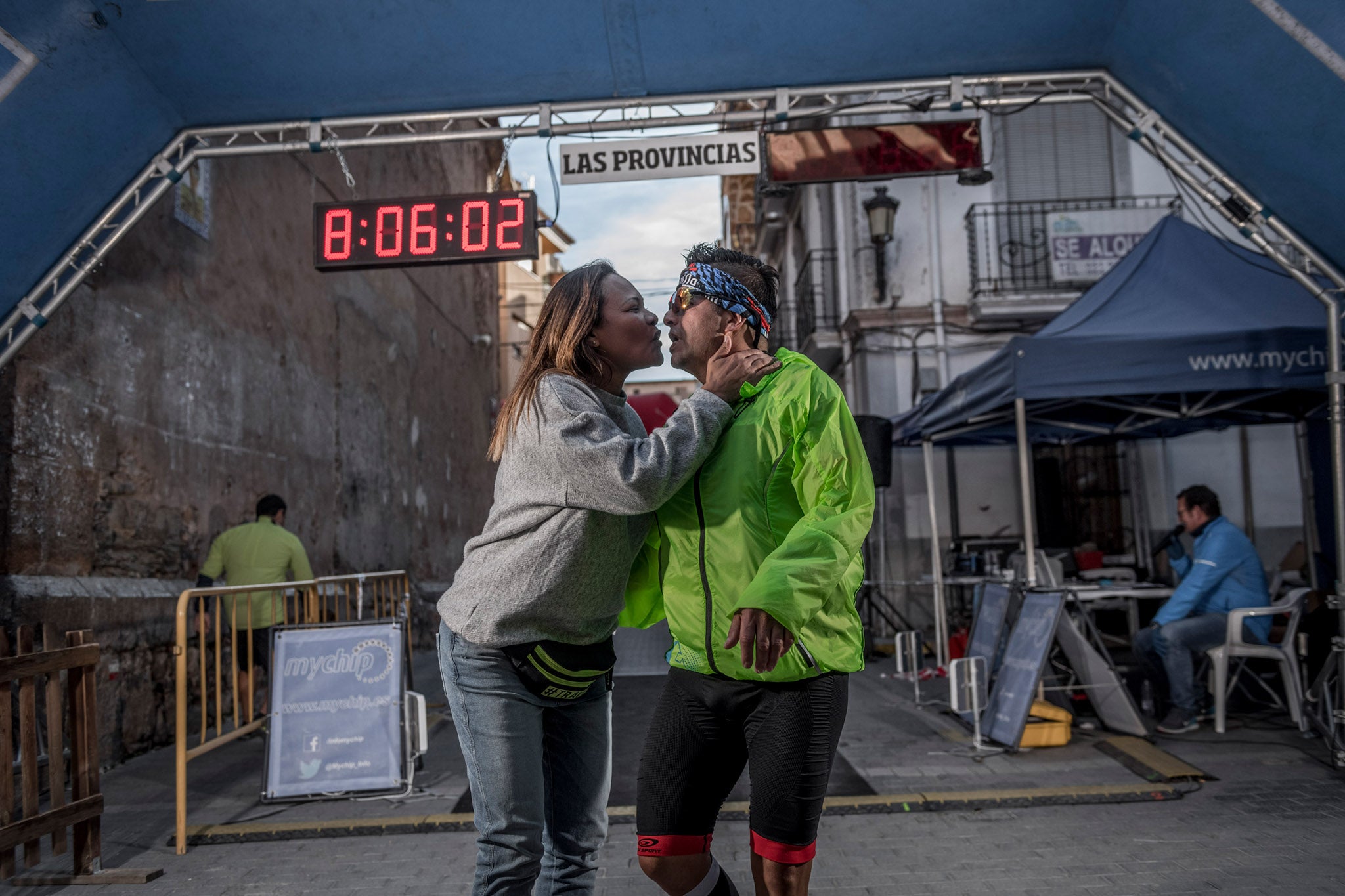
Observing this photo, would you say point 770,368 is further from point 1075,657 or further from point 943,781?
point 1075,657

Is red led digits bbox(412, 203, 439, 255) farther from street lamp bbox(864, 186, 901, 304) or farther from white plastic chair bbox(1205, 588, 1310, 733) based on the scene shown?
street lamp bbox(864, 186, 901, 304)

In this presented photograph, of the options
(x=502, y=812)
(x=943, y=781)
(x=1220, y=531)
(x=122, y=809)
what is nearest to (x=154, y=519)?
(x=122, y=809)

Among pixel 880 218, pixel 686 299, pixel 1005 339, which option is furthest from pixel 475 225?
pixel 1005 339

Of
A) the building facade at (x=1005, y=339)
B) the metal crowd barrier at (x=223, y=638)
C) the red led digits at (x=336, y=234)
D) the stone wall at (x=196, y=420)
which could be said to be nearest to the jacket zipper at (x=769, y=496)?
the metal crowd barrier at (x=223, y=638)

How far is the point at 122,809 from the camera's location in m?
5.57

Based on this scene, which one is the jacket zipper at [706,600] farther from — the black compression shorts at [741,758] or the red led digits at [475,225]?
the red led digits at [475,225]

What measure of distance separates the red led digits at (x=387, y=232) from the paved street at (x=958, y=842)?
10.1 feet

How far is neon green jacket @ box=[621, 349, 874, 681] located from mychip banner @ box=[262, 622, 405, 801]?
143 inches

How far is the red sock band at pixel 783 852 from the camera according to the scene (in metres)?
2.28

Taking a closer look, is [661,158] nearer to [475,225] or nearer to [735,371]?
[475,225]

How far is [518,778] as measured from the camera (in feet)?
7.54

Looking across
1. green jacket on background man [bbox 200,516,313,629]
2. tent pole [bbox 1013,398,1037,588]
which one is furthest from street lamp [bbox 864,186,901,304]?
green jacket on background man [bbox 200,516,313,629]

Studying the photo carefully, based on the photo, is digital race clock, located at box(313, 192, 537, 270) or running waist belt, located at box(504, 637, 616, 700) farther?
digital race clock, located at box(313, 192, 537, 270)

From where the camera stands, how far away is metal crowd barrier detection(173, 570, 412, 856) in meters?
4.89
